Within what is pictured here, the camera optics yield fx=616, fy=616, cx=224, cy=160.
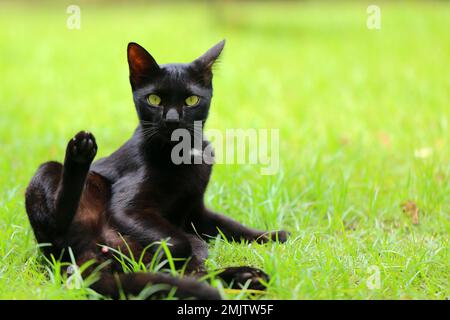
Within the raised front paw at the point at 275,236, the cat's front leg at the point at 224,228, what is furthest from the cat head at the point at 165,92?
the raised front paw at the point at 275,236

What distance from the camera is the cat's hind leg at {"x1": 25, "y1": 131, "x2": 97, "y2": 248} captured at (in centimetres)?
253

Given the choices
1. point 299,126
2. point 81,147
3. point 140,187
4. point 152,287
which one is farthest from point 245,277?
point 299,126

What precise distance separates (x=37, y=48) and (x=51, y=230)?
6.36 m

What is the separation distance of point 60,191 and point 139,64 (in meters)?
0.68

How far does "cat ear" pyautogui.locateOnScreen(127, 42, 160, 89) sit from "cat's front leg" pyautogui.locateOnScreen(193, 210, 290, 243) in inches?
30.6

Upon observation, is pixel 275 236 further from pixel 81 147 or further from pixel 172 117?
pixel 81 147

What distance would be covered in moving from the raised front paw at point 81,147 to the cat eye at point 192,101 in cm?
52

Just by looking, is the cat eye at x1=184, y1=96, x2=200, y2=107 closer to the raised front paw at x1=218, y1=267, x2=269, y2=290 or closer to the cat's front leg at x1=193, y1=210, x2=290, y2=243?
the cat's front leg at x1=193, y1=210, x2=290, y2=243

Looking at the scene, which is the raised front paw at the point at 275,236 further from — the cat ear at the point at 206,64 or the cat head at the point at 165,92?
the cat ear at the point at 206,64

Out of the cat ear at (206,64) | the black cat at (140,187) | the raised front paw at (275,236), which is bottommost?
the raised front paw at (275,236)

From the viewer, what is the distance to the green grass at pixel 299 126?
2711mm

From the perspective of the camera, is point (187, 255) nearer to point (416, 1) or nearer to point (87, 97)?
point (87, 97)

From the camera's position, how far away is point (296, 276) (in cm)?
248

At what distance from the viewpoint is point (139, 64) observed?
9.22 feet
